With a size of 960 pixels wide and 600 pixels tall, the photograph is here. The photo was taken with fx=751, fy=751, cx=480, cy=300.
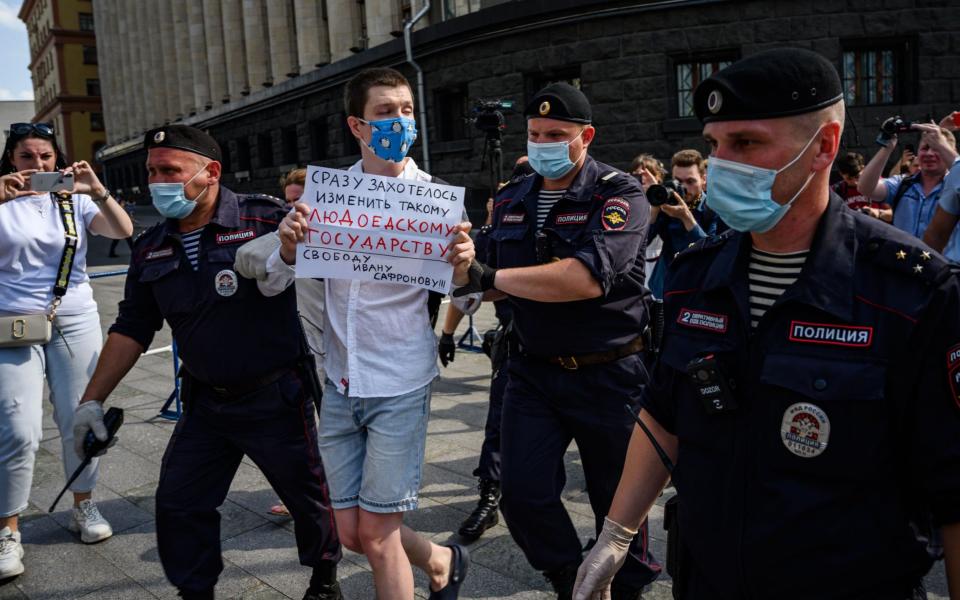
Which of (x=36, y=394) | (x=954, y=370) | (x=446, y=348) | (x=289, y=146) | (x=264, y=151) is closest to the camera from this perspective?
(x=954, y=370)

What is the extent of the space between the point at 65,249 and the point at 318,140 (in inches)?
816

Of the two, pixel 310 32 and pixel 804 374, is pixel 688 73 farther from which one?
pixel 310 32

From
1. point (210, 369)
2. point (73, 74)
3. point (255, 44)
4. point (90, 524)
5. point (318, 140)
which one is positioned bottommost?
point (90, 524)

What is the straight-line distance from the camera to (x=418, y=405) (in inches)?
109

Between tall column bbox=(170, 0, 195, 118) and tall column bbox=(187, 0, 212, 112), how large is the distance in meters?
1.24

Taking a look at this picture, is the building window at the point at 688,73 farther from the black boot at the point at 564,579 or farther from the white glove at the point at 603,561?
the white glove at the point at 603,561

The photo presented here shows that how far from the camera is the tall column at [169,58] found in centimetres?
4025

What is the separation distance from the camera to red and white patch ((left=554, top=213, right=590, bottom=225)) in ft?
10.2

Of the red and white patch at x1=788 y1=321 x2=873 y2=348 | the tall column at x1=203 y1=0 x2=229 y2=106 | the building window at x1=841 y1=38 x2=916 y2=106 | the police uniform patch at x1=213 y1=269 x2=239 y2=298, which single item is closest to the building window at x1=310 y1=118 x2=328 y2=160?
the tall column at x1=203 y1=0 x2=229 y2=106

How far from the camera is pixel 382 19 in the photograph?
20250mm

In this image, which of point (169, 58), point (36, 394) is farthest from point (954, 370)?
point (169, 58)

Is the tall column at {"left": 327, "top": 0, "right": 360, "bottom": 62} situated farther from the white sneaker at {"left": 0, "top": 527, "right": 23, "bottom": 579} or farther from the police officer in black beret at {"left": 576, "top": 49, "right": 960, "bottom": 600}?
the police officer in black beret at {"left": 576, "top": 49, "right": 960, "bottom": 600}

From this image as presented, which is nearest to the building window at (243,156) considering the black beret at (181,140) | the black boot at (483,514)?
the black boot at (483,514)

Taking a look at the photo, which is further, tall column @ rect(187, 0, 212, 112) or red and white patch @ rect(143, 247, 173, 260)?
tall column @ rect(187, 0, 212, 112)
